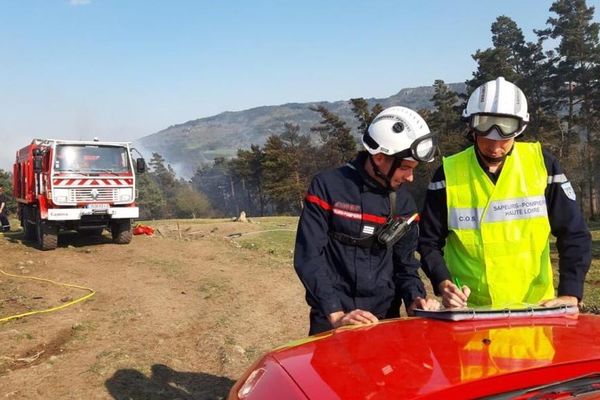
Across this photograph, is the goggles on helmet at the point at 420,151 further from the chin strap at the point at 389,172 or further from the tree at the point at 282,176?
the tree at the point at 282,176

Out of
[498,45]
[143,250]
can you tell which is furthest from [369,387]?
[498,45]

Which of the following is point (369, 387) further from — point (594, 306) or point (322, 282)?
point (594, 306)

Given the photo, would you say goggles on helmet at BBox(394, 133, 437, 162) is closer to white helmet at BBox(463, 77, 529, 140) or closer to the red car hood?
white helmet at BBox(463, 77, 529, 140)

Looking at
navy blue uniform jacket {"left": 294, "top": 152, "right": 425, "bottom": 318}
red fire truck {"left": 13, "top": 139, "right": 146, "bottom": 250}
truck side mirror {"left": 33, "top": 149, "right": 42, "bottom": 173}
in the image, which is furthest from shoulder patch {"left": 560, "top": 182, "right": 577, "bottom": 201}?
truck side mirror {"left": 33, "top": 149, "right": 42, "bottom": 173}

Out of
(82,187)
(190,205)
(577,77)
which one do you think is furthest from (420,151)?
(190,205)

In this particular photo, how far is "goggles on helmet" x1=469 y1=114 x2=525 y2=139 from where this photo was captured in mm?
2656

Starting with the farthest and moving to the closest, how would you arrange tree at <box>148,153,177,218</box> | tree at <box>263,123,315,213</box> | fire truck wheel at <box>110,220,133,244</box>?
tree at <box>148,153,177,218</box> → tree at <box>263,123,315,213</box> → fire truck wheel at <box>110,220,133,244</box>

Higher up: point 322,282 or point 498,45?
point 498,45

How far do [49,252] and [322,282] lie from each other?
1141cm

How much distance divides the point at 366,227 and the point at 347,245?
0.14 metres

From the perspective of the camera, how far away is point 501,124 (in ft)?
8.73

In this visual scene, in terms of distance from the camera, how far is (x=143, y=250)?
12539 mm

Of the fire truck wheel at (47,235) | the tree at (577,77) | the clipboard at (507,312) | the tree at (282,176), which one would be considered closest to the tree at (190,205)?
the tree at (282,176)

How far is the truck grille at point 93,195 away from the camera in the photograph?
1223cm
